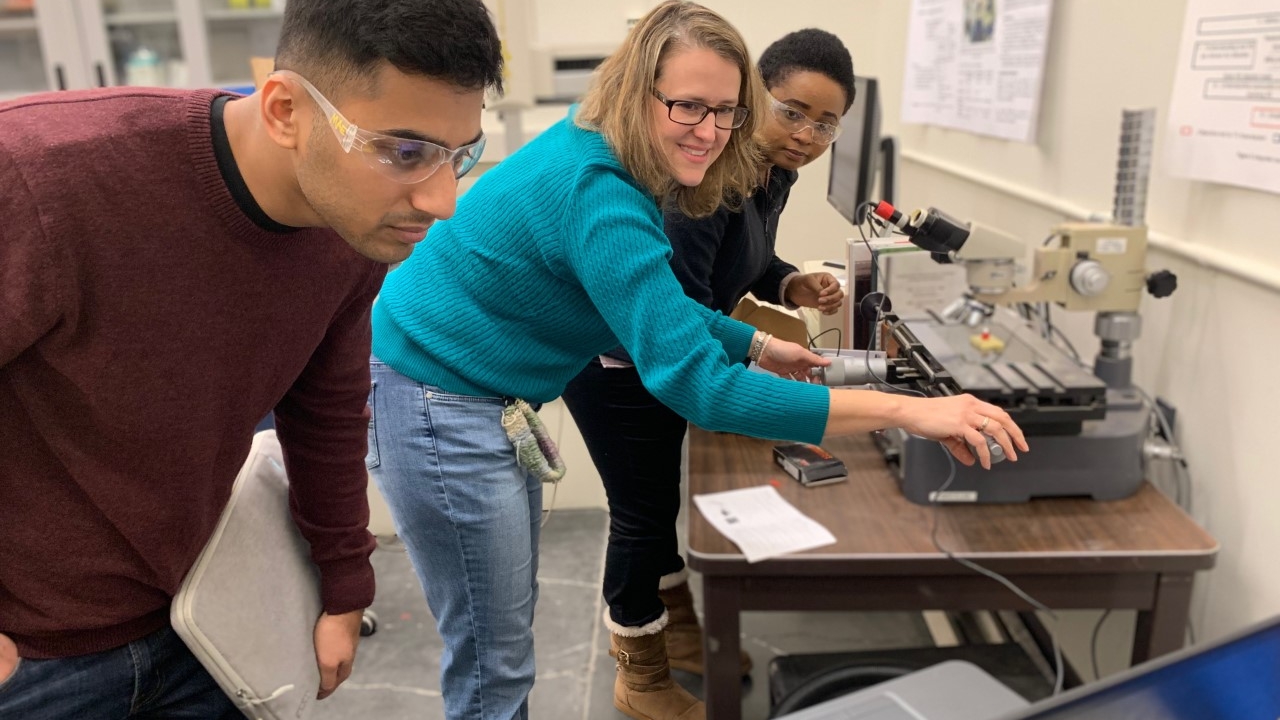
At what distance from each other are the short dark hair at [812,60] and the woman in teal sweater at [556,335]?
4.6 inches

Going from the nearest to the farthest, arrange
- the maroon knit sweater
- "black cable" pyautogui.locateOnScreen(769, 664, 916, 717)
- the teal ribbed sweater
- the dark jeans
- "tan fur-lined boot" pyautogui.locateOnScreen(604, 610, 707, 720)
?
the maroon knit sweater < the dark jeans < the teal ribbed sweater < "black cable" pyautogui.locateOnScreen(769, 664, 916, 717) < "tan fur-lined boot" pyautogui.locateOnScreen(604, 610, 707, 720)

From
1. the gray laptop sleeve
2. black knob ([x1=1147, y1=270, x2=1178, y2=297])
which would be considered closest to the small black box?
black knob ([x1=1147, y1=270, x2=1178, y2=297])

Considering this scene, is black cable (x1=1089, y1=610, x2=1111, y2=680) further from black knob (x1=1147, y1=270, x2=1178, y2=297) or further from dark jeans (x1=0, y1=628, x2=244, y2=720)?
dark jeans (x1=0, y1=628, x2=244, y2=720)

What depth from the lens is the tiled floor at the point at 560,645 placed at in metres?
1.85

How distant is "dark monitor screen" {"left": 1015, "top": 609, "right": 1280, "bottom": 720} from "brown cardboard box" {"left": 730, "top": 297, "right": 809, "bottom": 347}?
0.65m

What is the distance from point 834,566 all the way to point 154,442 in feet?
2.58

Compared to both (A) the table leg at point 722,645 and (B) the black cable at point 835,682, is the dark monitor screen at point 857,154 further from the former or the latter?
(B) the black cable at point 835,682

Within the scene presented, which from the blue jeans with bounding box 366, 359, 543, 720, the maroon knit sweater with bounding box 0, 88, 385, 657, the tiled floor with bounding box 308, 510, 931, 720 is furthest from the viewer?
the tiled floor with bounding box 308, 510, 931, 720

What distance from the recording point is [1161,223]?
136 cm

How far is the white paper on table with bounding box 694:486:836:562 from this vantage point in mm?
1131

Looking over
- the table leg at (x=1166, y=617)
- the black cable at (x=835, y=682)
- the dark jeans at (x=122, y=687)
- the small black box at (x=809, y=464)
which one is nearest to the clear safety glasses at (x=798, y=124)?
the small black box at (x=809, y=464)

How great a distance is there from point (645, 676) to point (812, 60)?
3.96 ft

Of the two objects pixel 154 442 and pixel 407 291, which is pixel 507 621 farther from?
pixel 154 442

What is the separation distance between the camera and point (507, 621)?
1267 millimetres
